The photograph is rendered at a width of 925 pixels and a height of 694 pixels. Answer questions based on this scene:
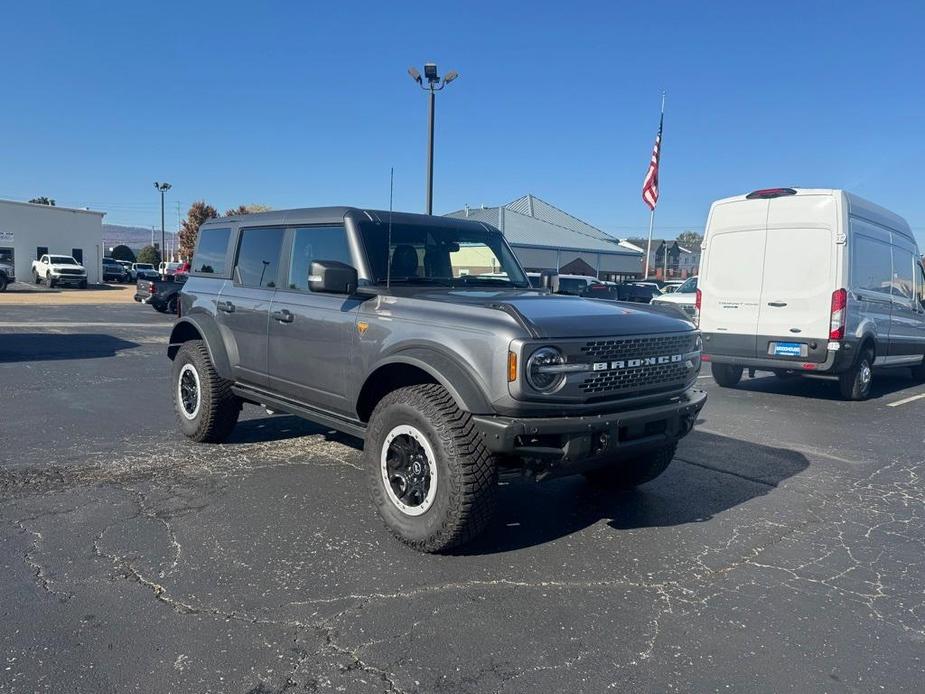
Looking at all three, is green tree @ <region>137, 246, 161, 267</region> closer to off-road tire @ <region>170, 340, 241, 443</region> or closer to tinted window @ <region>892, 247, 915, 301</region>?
off-road tire @ <region>170, 340, 241, 443</region>

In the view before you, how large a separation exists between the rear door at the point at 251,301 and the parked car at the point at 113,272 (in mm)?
49985

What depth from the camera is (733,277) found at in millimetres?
9711

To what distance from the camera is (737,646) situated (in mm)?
3043

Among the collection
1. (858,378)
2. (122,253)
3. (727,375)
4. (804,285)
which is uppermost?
(122,253)

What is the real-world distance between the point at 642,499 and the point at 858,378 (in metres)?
6.12

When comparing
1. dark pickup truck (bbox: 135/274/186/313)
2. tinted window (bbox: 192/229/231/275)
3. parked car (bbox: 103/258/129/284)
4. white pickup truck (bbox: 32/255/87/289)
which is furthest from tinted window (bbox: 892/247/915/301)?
parked car (bbox: 103/258/129/284)

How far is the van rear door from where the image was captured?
8719 mm

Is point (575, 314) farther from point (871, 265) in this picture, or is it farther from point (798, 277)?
point (871, 265)

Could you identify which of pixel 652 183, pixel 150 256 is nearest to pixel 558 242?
pixel 652 183

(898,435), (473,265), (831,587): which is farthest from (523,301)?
(898,435)

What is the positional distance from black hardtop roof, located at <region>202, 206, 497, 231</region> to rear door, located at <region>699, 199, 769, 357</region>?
519 cm

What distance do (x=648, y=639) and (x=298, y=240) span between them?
12.0 feet

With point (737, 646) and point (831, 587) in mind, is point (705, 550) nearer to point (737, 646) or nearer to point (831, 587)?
point (831, 587)

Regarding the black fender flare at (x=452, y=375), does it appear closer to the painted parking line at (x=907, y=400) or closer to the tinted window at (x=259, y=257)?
the tinted window at (x=259, y=257)
